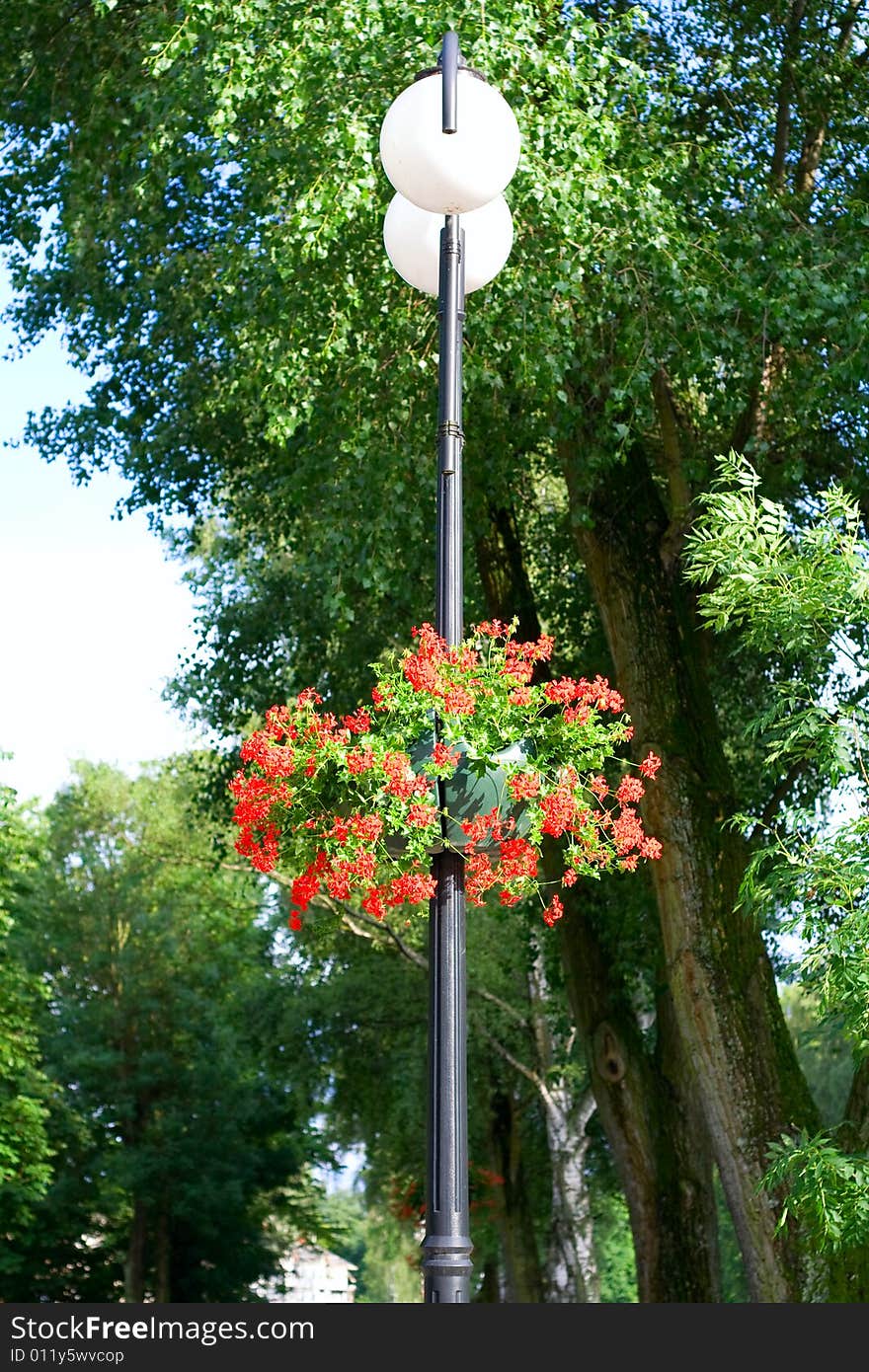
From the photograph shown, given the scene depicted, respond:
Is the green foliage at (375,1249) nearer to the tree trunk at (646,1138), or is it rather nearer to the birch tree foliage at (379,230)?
the tree trunk at (646,1138)

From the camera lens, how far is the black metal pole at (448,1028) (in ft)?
12.0

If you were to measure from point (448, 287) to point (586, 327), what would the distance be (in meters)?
5.26

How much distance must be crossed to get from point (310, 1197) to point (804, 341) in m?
22.5

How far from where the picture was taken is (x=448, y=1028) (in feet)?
12.4

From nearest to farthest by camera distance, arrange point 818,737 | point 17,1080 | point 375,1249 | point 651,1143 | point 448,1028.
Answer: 1. point 448,1028
2. point 818,737
3. point 651,1143
4. point 17,1080
5. point 375,1249

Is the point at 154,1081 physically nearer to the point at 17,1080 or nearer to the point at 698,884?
the point at 17,1080

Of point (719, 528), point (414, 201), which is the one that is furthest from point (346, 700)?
point (414, 201)

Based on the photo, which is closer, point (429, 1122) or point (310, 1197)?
point (429, 1122)

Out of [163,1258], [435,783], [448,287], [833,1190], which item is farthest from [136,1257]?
[448,287]

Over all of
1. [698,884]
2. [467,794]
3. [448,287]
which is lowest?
[467,794]

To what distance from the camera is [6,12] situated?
12.3m

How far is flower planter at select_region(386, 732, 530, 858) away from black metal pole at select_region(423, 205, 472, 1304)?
3.5 inches

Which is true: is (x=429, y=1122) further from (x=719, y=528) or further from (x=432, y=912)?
(x=719, y=528)

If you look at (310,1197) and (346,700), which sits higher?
(346,700)
